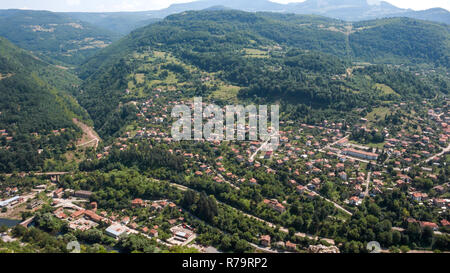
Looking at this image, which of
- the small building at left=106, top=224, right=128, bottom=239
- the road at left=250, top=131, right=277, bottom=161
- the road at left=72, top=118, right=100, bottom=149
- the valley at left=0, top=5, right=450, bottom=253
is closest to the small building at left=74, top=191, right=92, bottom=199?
the valley at left=0, top=5, right=450, bottom=253

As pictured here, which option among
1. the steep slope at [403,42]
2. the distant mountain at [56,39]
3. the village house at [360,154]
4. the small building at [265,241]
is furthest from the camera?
the distant mountain at [56,39]

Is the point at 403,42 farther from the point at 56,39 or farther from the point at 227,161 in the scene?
the point at 56,39

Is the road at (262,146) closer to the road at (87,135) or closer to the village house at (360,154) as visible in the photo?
the village house at (360,154)

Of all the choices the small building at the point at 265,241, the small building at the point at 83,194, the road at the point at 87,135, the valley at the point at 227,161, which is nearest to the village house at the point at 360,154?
the valley at the point at 227,161

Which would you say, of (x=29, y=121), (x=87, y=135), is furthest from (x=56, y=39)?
(x=87, y=135)

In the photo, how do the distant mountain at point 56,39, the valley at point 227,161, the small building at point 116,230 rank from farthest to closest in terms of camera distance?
the distant mountain at point 56,39, the small building at point 116,230, the valley at point 227,161

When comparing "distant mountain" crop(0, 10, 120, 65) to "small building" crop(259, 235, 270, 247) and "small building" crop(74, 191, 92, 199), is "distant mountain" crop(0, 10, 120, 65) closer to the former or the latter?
"small building" crop(74, 191, 92, 199)

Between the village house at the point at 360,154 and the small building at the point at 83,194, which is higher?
the village house at the point at 360,154

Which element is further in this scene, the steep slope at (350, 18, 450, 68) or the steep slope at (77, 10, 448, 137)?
the steep slope at (350, 18, 450, 68)
